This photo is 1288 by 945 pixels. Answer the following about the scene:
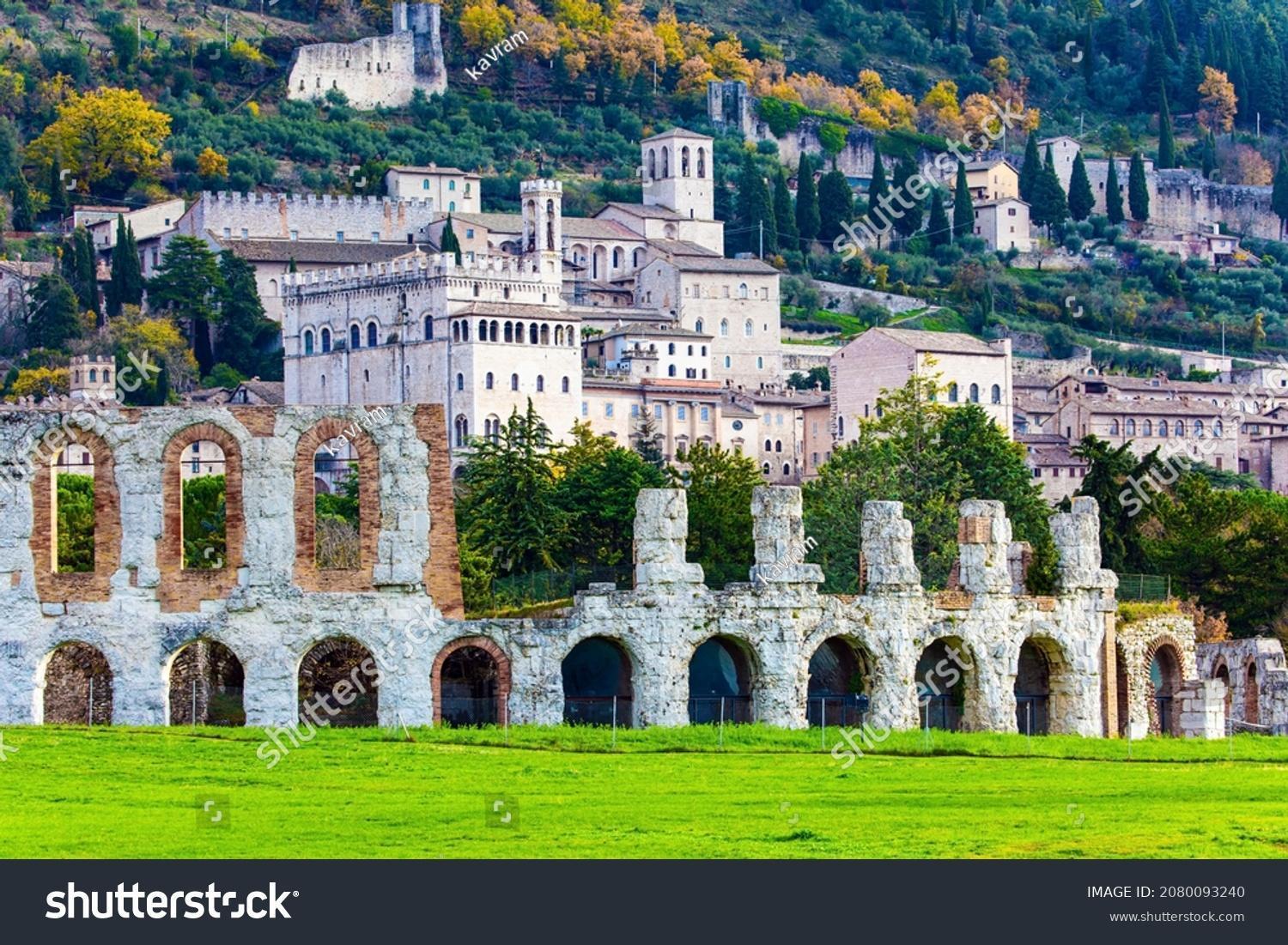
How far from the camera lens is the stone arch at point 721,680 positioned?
59.5 m

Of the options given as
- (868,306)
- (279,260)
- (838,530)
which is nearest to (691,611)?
A: (838,530)

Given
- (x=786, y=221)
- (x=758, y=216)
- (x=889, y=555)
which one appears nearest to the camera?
(x=889, y=555)

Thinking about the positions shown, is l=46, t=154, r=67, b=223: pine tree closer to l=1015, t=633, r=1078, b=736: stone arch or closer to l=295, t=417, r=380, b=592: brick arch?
l=1015, t=633, r=1078, b=736: stone arch

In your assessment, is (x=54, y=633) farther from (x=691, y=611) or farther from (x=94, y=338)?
(x=94, y=338)

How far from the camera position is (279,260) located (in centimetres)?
17025

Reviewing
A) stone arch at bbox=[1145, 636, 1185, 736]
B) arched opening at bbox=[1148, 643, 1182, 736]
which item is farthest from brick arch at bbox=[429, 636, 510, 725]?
arched opening at bbox=[1148, 643, 1182, 736]

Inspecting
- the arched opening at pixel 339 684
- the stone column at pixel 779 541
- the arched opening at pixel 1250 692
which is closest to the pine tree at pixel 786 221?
the arched opening at pixel 1250 692

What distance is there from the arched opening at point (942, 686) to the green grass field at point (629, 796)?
5.13m

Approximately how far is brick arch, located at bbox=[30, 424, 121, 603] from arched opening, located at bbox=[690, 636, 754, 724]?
11.3m

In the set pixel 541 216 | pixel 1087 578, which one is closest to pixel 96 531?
pixel 1087 578

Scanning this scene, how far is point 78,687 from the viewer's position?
5859 centimetres

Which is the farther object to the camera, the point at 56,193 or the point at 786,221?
the point at 786,221

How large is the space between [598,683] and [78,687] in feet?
33.5

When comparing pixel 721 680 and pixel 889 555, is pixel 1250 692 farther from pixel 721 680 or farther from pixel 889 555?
pixel 721 680
